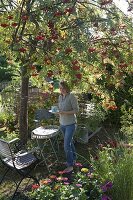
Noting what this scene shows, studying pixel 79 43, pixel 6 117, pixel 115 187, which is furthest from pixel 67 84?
pixel 6 117

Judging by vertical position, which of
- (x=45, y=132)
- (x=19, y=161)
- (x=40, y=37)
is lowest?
(x=19, y=161)

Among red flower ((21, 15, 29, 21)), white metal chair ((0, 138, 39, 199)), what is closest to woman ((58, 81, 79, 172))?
white metal chair ((0, 138, 39, 199))

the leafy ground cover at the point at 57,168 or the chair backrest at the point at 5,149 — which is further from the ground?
the chair backrest at the point at 5,149

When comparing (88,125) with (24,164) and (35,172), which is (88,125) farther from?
(24,164)

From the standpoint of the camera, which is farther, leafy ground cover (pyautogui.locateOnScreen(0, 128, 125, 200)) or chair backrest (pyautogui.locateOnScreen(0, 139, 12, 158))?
leafy ground cover (pyautogui.locateOnScreen(0, 128, 125, 200))

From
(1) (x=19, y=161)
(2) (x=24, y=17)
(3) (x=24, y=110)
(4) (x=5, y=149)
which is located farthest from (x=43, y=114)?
(2) (x=24, y=17)

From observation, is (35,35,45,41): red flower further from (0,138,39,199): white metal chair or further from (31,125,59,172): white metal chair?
(31,125,59,172): white metal chair

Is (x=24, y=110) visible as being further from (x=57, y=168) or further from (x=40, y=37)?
(x=40, y=37)

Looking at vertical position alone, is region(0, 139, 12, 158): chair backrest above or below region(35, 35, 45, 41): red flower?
below

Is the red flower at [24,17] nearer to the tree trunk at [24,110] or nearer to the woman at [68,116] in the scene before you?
the woman at [68,116]

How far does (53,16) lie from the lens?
5.49 metres

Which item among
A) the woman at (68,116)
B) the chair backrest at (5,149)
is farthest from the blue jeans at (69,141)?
the chair backrest at (5,149)

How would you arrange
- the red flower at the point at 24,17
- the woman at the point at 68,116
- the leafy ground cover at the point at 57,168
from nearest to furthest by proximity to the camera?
1. the red flower at the point at 24,17
2. the leafy ground cover at the point at 57,168
3. the woman at the point at 68,116

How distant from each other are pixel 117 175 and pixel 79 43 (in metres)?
1.96
